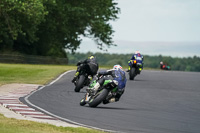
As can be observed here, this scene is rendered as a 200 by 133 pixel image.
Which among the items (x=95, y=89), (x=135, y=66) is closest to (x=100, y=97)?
(x=95, y=89)

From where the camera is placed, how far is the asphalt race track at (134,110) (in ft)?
45.8

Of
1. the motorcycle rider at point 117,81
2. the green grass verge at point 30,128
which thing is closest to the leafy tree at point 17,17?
the motorcycle rider at point 117,81

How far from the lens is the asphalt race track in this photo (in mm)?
13961

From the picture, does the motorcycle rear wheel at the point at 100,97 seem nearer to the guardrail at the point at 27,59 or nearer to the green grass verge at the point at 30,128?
the green grass verge at the point at 30,128


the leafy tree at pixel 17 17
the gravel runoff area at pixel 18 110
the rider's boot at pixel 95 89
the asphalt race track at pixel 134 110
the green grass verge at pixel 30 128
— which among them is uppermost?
the leafy tree at pixel 17 17

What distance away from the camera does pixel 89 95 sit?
17406 mm

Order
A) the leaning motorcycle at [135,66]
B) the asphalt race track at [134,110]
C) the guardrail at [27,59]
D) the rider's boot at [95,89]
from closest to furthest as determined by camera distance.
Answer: the asphalt race track at [134,110], the rider's boot at [95,89], the leaning motorcycle at [135,66], the guardrail at [27,59]

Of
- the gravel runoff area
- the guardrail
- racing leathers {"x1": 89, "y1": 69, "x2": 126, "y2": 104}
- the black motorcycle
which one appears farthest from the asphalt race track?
the guardrail

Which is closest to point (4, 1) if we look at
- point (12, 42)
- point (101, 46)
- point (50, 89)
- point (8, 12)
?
point (8, 12)

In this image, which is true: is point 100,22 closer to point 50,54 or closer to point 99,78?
point 50,54

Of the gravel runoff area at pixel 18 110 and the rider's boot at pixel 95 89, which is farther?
the rider's boot at pixel 95 89

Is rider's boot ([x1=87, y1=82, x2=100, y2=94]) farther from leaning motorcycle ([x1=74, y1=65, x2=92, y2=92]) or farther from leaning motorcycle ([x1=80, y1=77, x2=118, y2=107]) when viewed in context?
leaning motorcycle ([x1=74, y1=65, x2=92, y2=92])

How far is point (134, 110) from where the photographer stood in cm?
1731

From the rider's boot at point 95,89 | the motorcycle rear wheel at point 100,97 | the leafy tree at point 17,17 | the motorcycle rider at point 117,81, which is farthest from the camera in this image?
the leafy tree at point 17,17
